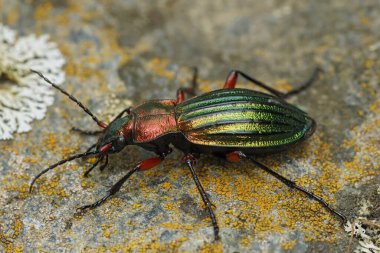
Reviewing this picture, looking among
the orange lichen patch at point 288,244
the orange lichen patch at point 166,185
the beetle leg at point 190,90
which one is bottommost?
the orange lichen patch at point 288,244

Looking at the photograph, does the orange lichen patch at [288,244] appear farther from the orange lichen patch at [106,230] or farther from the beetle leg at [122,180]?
the orange lichen patch at [106,230]

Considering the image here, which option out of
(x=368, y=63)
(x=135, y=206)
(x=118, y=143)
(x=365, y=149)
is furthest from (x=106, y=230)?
(x=368, y=63)

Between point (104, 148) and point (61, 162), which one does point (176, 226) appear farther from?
point (61, 162)

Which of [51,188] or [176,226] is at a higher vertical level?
[51,188]

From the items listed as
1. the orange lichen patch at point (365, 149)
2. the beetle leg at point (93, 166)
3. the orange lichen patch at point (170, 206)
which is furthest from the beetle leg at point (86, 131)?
the orange lichen patch at point (365, 149)

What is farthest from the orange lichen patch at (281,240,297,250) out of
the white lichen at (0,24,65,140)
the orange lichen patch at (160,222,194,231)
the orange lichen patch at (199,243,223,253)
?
the white lichen at (0,24,65,140)

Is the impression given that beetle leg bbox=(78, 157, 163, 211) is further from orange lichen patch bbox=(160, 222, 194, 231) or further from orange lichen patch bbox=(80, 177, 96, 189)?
orange lichen patch bbox=(160, 222, 194, 231)

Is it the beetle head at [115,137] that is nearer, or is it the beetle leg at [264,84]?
the beetle head at [115,137]

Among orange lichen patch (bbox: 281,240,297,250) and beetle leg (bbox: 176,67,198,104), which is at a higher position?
beetle leg (bbox: 176,67,198,104)
